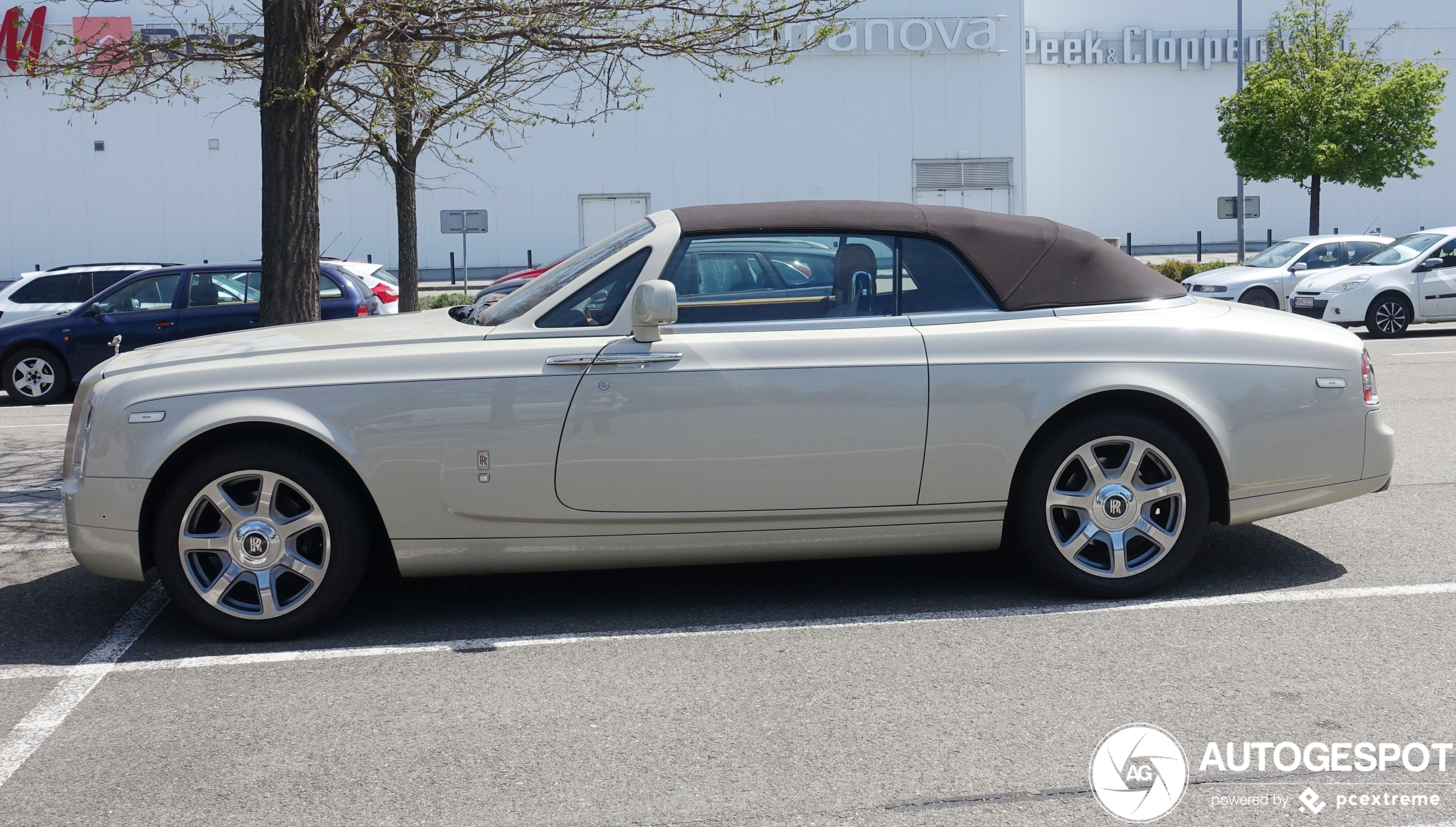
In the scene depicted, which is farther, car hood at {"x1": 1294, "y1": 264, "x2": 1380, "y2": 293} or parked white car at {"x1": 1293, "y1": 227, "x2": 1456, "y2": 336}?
car hood at {"x1": 1294, "y1": 264, "x2": 1380, "y2": 293}

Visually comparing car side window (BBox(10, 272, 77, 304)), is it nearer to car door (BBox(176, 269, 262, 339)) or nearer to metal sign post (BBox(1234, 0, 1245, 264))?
car door (BBox(176, 269, 262, 339))

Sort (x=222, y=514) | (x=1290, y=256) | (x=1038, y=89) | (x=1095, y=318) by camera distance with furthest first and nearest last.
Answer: (x=1038, y=89)
(x=1290, y=256)
(x=1095, y=318)
(x=222, y=514)

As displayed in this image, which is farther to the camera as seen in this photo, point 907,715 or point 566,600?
point 566,600

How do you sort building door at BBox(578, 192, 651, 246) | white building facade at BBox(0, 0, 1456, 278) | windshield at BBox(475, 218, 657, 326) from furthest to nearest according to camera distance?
building door at BBox(578, 192, 651, 246) → white building facade at BBox(0, 0, 1456, 278) → windshield at BBox(475, 218, 657, 326)

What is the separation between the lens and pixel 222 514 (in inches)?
182

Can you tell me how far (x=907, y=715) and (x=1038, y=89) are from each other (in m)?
38.4

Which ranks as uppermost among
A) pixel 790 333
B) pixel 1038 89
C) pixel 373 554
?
pixel 1038 89

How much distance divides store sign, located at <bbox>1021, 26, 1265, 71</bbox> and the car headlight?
2396 centimetres

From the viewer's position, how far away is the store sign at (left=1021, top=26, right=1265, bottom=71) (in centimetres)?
3928

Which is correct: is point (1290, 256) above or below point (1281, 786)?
above

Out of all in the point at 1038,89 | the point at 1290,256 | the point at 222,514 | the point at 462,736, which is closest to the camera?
the point at 462,736

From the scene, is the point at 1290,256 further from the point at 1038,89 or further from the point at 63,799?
the point at 1038,89

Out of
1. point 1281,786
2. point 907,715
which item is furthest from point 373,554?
point 1281,786

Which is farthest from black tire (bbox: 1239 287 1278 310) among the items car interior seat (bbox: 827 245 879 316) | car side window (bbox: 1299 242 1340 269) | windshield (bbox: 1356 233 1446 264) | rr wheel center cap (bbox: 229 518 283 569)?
rr wheel center cap (bbox: 229 518 283 569)
